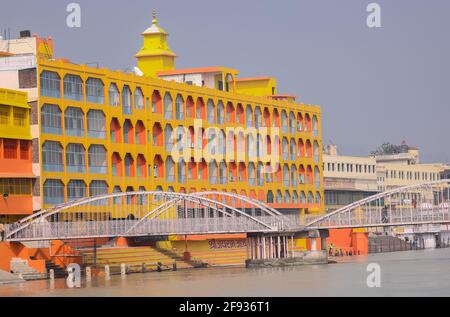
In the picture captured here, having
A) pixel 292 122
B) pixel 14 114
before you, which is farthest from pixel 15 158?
pixel 292 122

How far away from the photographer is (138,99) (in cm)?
12431

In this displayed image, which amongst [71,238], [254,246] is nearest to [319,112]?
[254,246]

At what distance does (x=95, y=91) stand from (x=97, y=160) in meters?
5.44

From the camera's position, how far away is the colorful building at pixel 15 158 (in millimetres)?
107375

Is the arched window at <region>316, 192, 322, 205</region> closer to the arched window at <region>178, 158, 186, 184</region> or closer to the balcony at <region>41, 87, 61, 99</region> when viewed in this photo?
the arched window at <region>178, 158, 186, 184</region>

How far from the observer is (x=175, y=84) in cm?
13012

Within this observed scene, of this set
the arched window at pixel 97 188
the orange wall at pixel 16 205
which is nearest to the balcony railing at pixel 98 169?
the arched window at pixel 97 188

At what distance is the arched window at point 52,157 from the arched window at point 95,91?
560 centimetres

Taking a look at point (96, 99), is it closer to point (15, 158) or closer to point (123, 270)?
point (15, 158)

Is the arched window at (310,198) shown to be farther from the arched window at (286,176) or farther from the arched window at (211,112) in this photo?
the arched window at (211,112)

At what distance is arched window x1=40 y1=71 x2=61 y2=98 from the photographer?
112 m

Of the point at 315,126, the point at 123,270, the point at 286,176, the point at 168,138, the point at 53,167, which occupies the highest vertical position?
the point at 315,126
